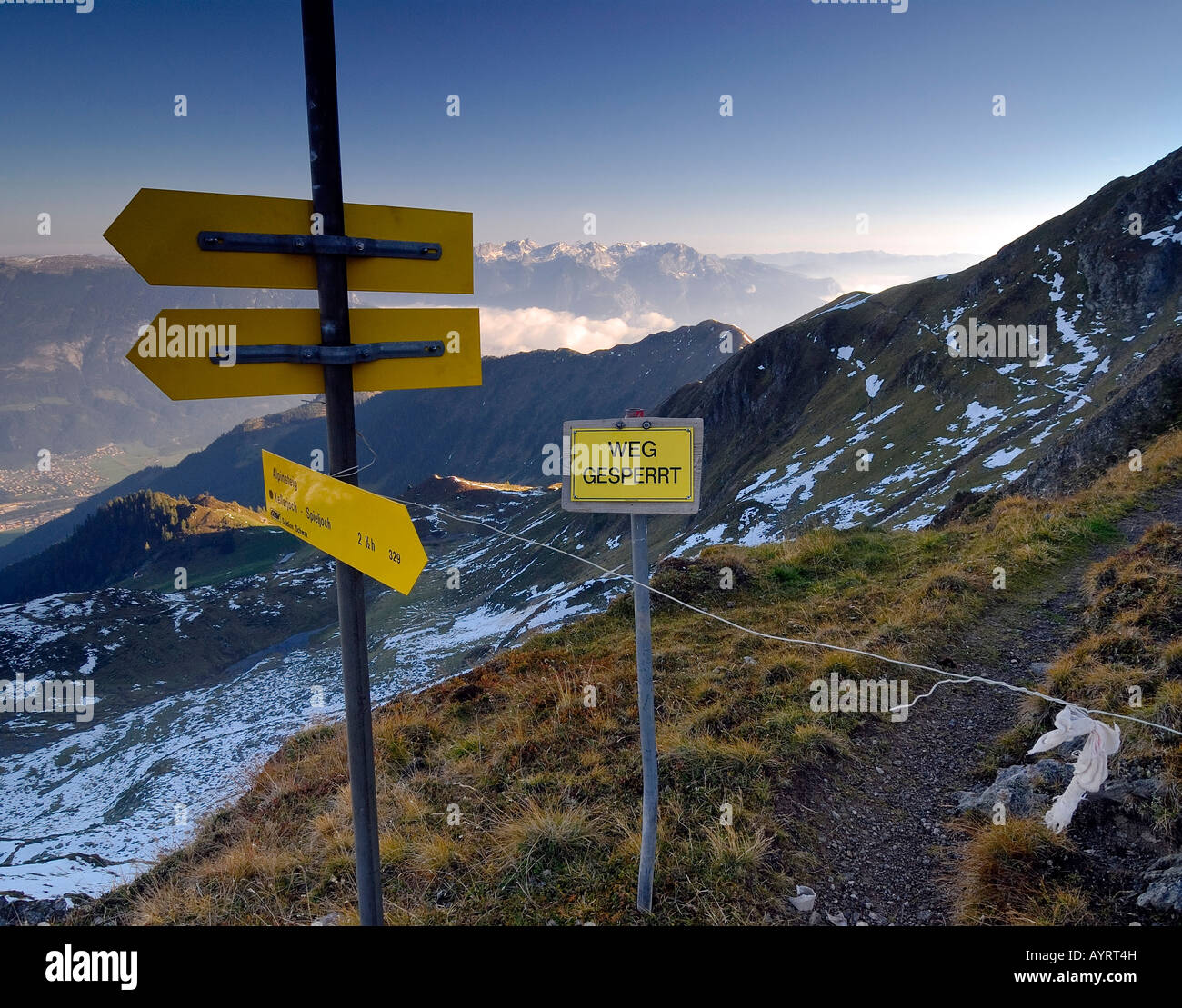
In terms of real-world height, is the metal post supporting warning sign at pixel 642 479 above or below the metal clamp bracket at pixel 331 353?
below

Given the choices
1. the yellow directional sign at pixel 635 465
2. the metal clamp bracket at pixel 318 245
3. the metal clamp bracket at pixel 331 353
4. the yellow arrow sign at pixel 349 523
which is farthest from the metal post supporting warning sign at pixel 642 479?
the metal clamp bracket at pixel 318 245

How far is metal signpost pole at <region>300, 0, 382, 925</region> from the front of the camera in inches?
115

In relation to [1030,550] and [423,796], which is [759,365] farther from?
[423,796]

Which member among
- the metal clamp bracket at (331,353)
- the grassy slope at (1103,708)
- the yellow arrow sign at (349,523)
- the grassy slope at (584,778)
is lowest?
the grassy slope at (584,778)

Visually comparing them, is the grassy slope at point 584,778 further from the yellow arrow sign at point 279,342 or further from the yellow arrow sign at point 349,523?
the yellow arrow sign at point 279,342

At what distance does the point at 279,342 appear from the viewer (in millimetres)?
3080

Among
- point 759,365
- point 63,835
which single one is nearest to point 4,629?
point 63,835

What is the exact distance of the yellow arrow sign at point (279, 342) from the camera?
2791 millimetres

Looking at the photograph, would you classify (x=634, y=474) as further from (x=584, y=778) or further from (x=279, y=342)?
(x=584, y=778)

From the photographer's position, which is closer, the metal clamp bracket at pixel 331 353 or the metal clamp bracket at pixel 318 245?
the metal clamp bracket at pixel 318 245

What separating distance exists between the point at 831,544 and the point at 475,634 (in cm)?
10269

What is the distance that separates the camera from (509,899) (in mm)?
4340

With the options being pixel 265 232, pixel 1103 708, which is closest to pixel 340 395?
pixel 265 232

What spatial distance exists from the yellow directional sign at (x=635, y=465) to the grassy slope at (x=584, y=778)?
8.96 feet
